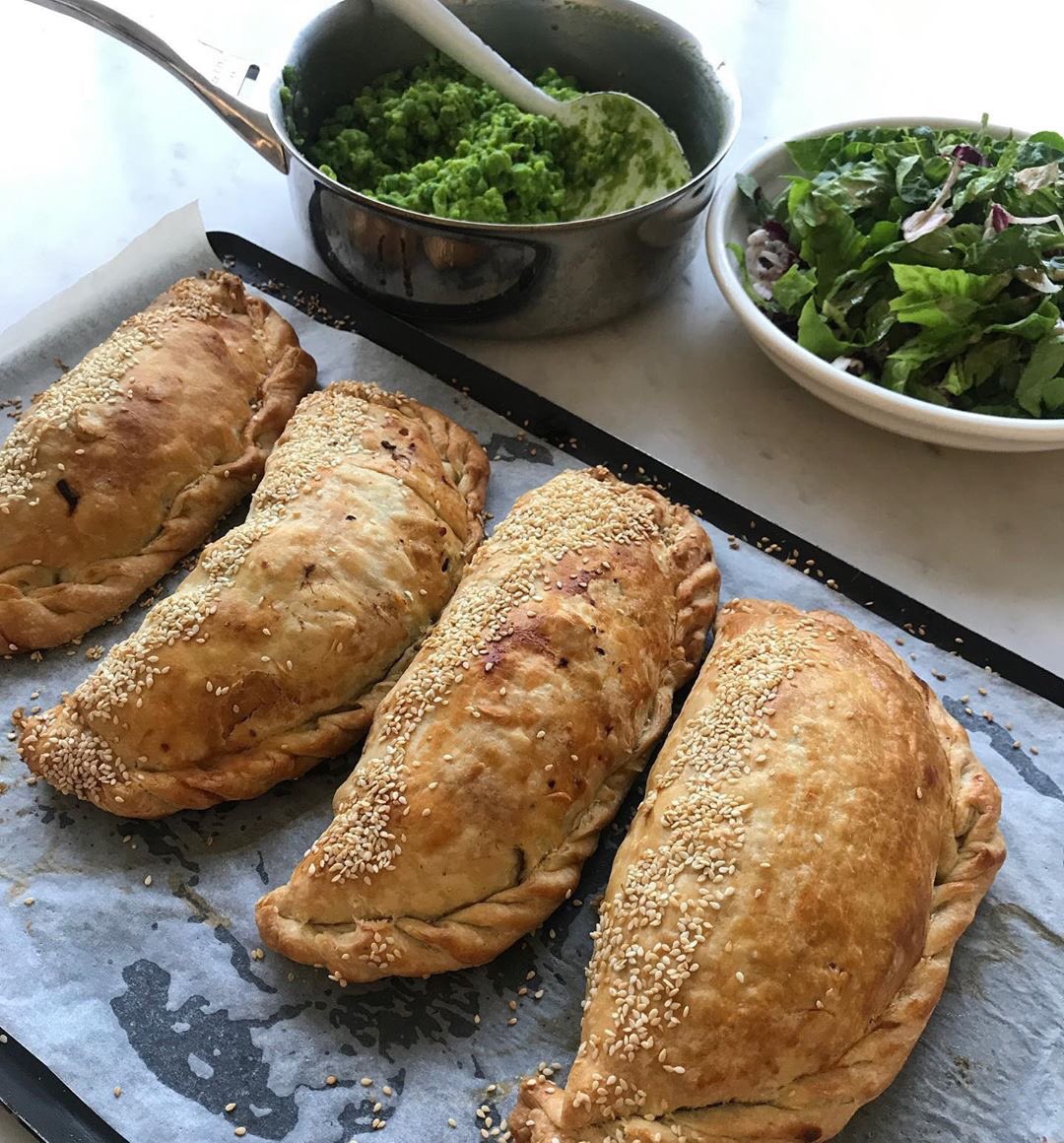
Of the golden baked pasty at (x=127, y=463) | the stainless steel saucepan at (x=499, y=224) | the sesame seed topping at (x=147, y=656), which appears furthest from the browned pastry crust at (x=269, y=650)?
the stainless steel saucepan at (x=499, y=224)

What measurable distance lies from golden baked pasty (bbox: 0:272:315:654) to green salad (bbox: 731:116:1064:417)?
1.42m

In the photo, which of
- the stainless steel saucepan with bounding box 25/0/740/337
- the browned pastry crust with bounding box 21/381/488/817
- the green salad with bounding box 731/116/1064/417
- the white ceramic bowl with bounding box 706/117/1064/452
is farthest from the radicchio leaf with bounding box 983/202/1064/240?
the browned pastry crust with bounding box 21/381/488/817

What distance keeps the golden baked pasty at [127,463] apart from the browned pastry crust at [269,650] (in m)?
0.24

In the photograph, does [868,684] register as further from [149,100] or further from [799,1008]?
[149,100]

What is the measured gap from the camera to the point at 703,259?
11.9 ft

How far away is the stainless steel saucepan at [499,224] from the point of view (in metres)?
2.85

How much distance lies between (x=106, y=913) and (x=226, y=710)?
453 mm

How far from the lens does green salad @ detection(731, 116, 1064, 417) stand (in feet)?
9.06

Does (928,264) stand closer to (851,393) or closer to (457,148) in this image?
(851,393)

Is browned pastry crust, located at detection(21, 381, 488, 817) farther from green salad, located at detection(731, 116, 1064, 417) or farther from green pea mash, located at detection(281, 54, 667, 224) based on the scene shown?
green salad, located at detection(731, 116, 1064, 417)

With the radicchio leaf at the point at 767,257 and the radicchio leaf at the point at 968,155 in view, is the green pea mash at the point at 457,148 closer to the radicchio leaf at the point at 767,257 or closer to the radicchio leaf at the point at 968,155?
the radicchio leaf at the point at 767,257

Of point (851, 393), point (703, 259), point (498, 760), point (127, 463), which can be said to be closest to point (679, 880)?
point (498, 760)

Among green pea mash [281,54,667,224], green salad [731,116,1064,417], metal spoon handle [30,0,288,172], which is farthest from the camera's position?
green pea mash [281,54,667,224]

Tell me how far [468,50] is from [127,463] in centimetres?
152
